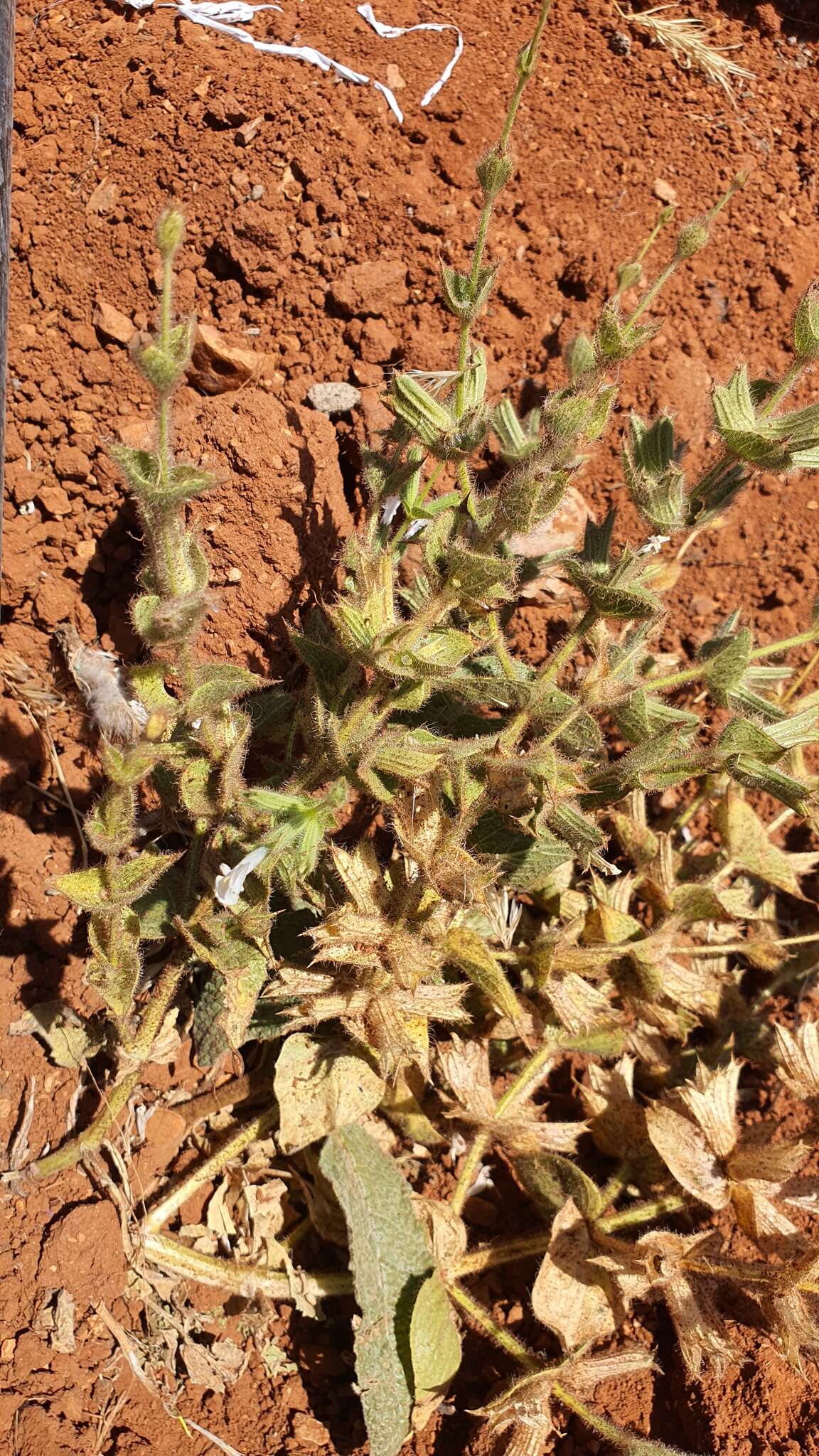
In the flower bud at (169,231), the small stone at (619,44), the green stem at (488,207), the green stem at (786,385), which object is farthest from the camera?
the small stone at (619,44)

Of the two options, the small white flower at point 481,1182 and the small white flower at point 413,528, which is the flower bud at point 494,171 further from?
the small white flower at point 481,1182

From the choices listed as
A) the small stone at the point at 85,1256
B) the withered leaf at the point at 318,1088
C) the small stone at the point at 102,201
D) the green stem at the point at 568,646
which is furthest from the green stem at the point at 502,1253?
the small stone at the point at 102,201

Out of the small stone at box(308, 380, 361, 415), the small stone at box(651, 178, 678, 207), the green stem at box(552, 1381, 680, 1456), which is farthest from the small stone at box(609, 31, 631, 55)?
the green stem at box(552, 1381, 680, 1456)

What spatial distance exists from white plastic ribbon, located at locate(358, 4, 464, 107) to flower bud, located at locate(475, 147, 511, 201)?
1.29 meters

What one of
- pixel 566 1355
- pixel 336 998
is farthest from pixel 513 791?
pixel 566 1355

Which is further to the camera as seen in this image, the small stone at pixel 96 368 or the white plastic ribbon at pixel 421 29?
the white plastic ribbon at pixel 421 29

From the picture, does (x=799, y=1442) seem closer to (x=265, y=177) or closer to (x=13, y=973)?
(x=13, y=973)

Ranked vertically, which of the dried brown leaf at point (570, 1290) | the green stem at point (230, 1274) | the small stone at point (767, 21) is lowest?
the green stem at point (230, 1274)

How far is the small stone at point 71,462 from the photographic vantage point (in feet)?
7.76

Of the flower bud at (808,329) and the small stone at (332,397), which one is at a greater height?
the flower bud at (808,329)

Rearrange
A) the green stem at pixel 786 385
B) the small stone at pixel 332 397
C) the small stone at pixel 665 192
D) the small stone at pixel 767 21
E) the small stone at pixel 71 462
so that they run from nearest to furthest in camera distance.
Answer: the green stem at pixel 786 385 < the small stone at pixel 71 462 < the small stone at pixel 332 397 < the small stone at pixel 665 192 < the small stone at pixel 767 21

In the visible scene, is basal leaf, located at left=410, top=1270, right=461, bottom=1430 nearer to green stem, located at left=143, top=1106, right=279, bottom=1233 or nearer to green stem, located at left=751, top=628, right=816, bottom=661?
green stem, located at left=143, top=1106, right=279, bottom=1233

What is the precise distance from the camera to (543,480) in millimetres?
1582

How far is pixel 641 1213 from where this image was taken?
2146mm
